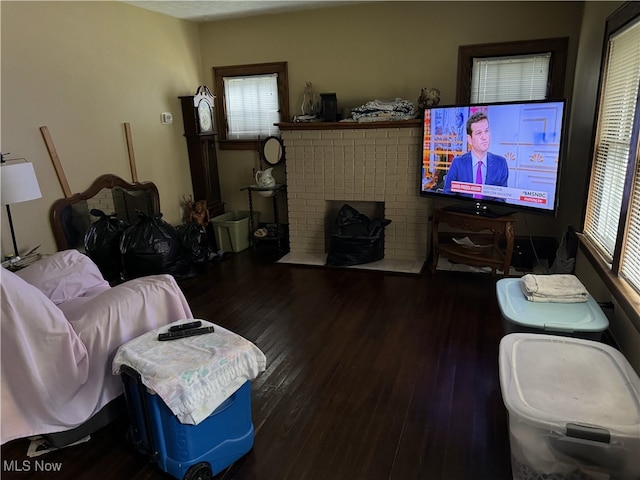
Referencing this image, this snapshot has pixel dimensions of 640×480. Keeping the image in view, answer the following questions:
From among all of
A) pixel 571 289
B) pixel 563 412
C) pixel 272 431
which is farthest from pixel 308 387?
pixel 571 289

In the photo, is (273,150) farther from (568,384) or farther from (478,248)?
(568,384)

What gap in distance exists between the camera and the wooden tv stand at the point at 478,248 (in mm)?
3473

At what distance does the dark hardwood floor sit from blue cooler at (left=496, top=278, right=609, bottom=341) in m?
0.47

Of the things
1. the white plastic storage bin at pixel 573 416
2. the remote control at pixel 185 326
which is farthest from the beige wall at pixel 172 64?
the white plastic storage bin at pixel 573 416

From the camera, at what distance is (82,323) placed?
1910 millimetres

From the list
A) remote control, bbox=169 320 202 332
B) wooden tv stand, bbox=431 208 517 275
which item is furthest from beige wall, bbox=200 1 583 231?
remote control, bbox=169 320 202 332

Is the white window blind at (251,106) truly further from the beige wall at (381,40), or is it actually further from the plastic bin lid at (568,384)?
the plastic bin lid at (568,384)

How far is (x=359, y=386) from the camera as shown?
92.7 inches

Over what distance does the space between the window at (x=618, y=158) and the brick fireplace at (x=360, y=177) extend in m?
1.50

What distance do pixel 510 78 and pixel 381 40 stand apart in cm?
129

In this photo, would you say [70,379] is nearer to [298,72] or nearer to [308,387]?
[308,387]

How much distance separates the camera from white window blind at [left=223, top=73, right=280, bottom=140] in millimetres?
4980

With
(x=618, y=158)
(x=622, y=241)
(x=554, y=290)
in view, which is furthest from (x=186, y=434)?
(x=618, y=158)

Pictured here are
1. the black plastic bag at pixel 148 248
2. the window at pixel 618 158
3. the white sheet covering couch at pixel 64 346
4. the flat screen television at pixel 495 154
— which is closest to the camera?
the white sheet covering couch at pixel 64 346
